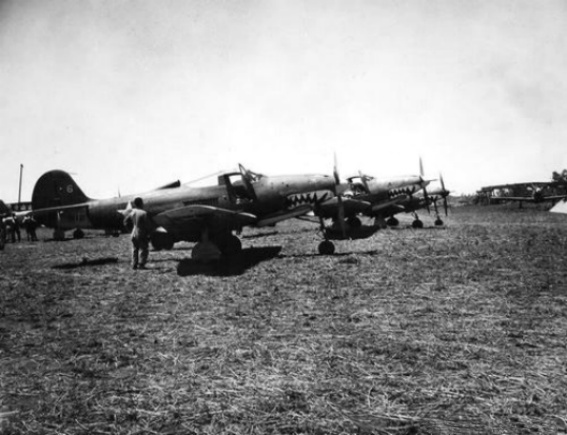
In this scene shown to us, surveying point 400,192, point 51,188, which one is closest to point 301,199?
point 400,192

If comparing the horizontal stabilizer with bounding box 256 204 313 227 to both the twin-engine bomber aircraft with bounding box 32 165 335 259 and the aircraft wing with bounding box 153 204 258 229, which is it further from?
the aircraft wing with bounding box 153 204 258 229

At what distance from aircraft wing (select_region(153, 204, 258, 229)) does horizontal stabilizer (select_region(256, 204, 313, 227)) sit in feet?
3.89

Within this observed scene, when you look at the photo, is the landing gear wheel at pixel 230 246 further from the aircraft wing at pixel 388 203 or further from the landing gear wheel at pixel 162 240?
the aircraft wing at pixel 388 203

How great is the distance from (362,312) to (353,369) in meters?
1.88

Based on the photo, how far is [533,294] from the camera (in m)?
5.89

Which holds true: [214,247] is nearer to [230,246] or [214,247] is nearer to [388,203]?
[230,246]

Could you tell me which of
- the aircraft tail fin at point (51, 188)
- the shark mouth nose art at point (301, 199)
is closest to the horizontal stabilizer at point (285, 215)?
the shark mouth nose art at point (301, 199)

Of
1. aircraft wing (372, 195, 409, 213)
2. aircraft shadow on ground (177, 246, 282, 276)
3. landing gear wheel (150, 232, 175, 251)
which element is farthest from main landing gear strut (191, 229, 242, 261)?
aircraft wing (372, 195, 409, 213)

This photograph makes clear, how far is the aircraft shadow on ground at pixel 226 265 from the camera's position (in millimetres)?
8945

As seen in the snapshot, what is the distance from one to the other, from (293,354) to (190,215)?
6.62 metres

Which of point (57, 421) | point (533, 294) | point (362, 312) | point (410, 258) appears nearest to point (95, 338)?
point (57, 421)

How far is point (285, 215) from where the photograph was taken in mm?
11352

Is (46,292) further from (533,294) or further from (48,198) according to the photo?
(48,198)

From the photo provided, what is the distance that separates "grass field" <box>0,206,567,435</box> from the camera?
2625mm
